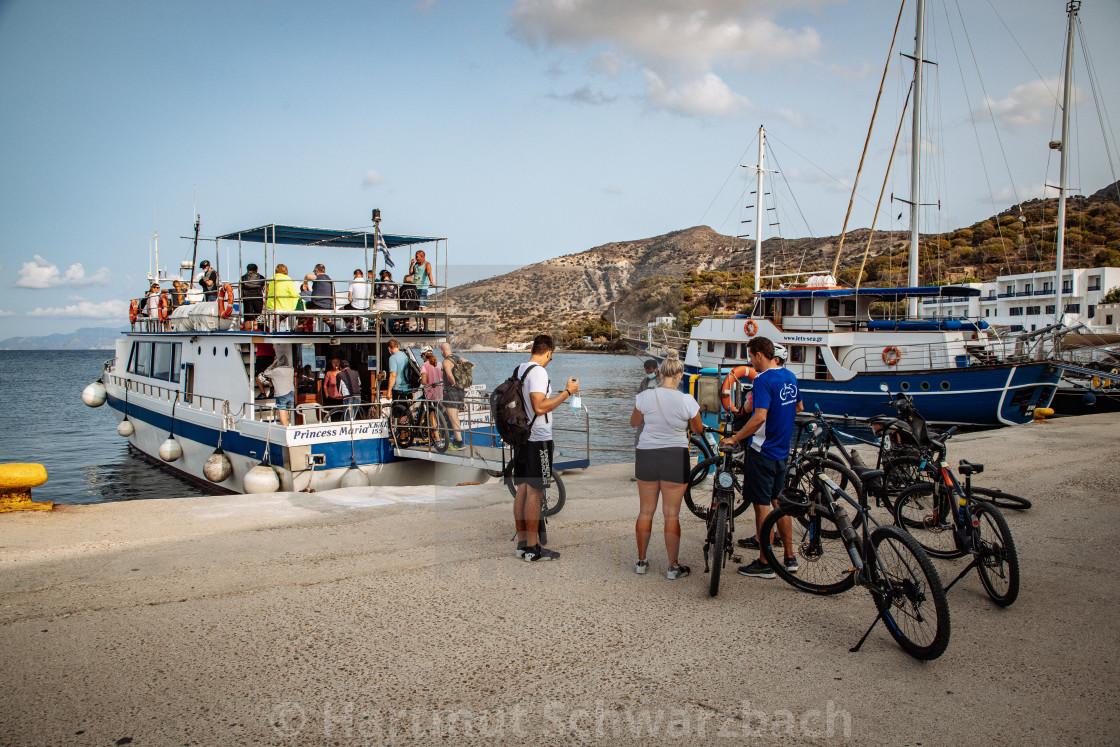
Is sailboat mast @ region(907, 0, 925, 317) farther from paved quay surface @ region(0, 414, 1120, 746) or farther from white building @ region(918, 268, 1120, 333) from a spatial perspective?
white building @ region(918, 268, 1120, 333)

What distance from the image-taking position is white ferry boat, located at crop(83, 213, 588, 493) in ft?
35.8

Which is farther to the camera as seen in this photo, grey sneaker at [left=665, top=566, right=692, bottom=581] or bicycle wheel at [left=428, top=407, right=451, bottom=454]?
bicycle wheel at [left=428, top=407, right=451, bottom=454]

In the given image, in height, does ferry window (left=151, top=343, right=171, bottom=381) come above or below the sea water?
above

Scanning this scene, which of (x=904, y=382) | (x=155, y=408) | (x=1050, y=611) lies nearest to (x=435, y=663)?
(x=1050, y=611)

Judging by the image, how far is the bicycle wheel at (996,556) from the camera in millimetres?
4543

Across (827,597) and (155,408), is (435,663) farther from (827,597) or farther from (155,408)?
(155,408)

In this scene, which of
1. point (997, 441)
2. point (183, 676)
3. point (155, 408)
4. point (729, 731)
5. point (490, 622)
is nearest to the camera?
point (729, 731)

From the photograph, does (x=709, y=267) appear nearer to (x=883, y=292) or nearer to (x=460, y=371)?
(x=883, y=292)

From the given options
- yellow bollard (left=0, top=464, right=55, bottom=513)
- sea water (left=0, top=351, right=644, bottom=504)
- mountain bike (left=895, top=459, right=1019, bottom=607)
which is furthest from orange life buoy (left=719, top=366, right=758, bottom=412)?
yellow bollard (left=0, top=464, right=55, bottom=513)

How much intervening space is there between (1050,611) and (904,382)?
1787 centimetres

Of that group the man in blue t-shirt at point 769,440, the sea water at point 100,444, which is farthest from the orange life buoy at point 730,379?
the man in blue t-shirt at point 769,440

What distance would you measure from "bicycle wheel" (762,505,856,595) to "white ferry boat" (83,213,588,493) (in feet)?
18.5

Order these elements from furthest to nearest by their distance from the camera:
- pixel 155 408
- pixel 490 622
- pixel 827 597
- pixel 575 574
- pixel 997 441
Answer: pixel 155 408 → pixel 997 441 → pixel 575 574 → pixel 827 597 → pixel 490 622

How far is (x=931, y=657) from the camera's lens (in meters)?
3.78
